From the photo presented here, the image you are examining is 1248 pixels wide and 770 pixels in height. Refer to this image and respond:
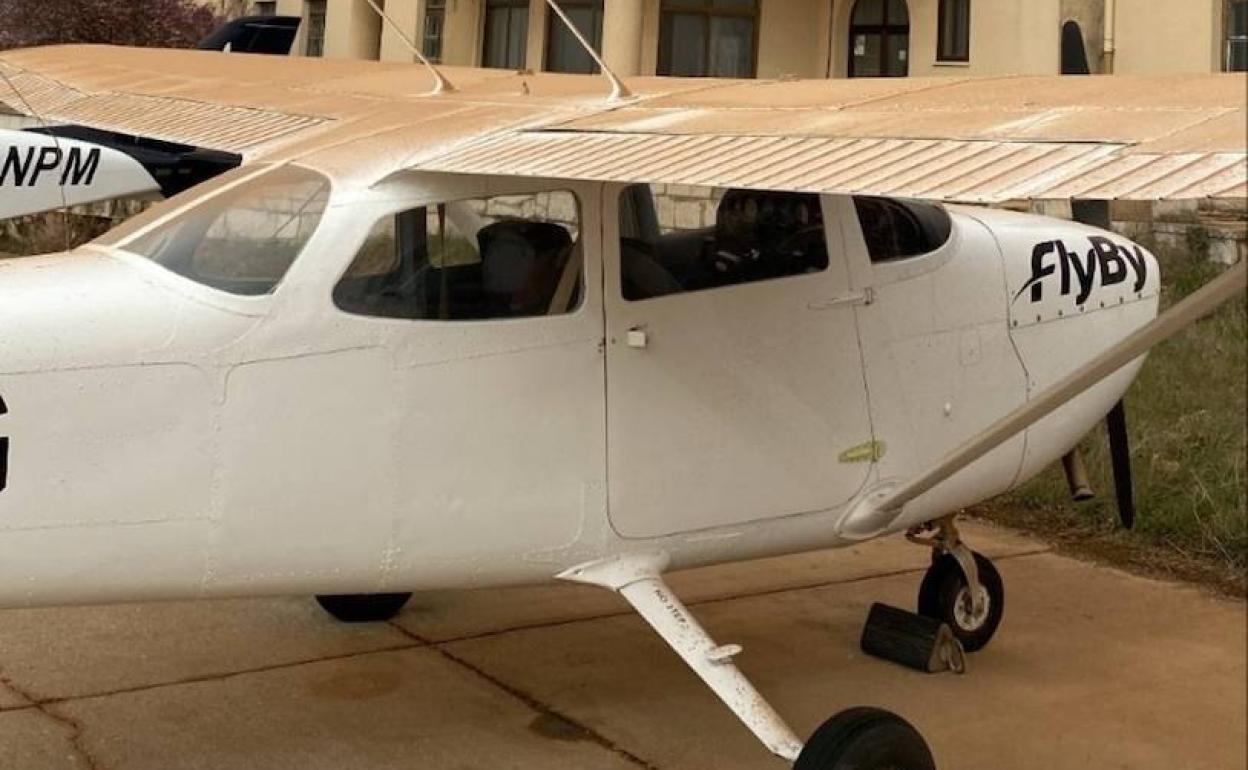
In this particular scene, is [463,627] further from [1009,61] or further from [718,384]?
[1009,61]

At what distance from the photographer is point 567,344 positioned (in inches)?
178

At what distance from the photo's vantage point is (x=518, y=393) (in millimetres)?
4461

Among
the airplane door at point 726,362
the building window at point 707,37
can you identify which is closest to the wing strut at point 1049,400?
the airplane door at point 726,362

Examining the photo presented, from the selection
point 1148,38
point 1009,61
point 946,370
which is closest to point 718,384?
point 946,370

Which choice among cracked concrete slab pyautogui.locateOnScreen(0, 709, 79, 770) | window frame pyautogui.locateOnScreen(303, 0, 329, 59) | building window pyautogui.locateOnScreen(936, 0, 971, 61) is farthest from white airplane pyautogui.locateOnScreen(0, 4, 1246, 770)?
window frame pyautogui.locateOnScreen(303, 0, 329, 59)

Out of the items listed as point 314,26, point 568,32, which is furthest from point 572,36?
point 314,26

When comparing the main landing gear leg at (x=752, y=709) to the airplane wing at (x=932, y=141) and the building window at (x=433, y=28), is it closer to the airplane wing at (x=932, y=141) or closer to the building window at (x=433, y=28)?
the airplane wing at (x=932, y=141)

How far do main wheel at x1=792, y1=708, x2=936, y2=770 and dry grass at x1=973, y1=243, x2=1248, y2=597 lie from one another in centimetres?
96

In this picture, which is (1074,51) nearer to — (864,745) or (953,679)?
(953,679)

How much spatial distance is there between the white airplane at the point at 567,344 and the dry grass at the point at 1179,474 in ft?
0.93

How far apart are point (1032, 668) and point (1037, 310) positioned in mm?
1469

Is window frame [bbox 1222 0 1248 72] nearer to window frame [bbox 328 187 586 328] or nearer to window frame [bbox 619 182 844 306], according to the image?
window frame [bbox 619 182 844 306]

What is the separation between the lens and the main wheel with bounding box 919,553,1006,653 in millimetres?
6336

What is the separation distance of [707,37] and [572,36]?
2.21m
